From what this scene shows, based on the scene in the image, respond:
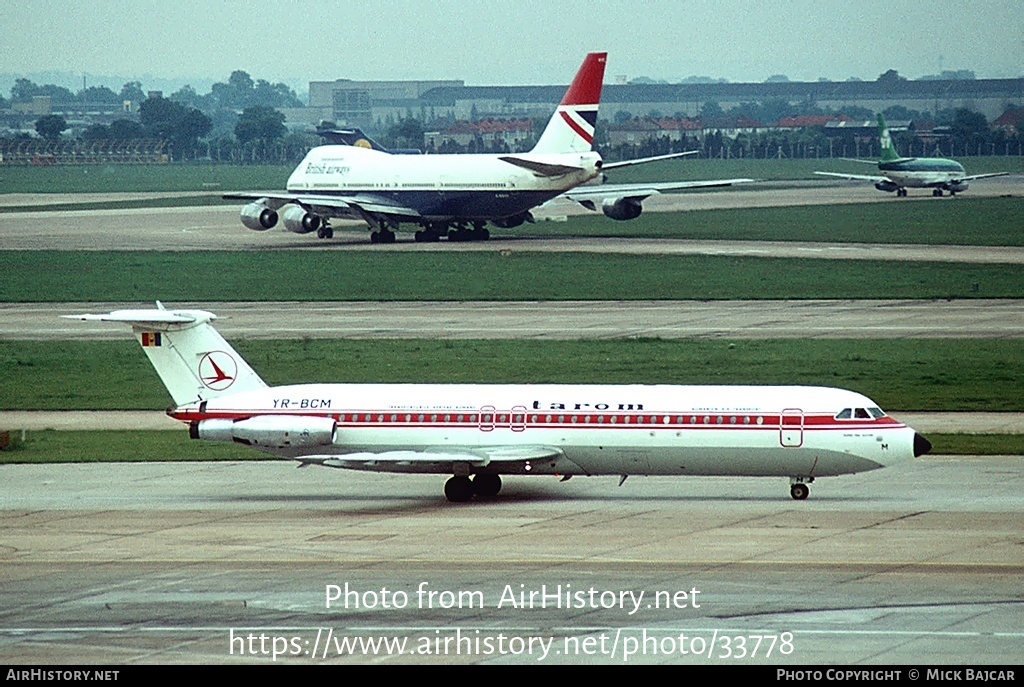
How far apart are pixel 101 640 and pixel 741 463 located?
19.8 m

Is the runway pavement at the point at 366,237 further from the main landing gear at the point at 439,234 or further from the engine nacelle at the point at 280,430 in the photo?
the engine nacelle at the point at 280,430

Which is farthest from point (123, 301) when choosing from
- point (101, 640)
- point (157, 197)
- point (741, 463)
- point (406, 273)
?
point (157, 197)

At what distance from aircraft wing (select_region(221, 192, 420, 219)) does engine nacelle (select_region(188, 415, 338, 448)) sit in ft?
244

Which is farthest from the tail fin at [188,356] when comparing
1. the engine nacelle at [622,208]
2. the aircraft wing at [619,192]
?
the engine nacelle at [622,208]

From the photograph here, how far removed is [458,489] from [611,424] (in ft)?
15.5

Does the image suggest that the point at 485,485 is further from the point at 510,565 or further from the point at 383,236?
the point at 383,236

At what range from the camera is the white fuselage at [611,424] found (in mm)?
43719

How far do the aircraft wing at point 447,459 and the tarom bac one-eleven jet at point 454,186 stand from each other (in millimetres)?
70307

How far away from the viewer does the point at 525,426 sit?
45.1 meters

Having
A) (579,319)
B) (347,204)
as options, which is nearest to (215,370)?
(579,319)

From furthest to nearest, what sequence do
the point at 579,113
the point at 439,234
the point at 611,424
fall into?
1. the point at 439,234
2. the point at 579,113
3. the point at 611,424

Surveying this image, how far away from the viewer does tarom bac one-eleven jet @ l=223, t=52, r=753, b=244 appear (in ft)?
378
